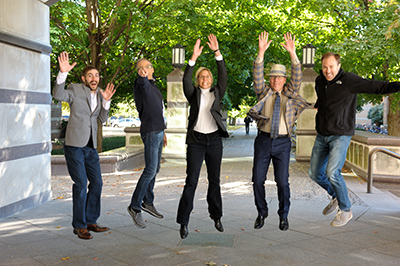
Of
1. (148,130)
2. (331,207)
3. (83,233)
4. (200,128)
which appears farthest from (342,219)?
(83,233)

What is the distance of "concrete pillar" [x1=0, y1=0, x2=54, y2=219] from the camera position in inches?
274

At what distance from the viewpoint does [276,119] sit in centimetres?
587

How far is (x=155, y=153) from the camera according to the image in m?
6.42

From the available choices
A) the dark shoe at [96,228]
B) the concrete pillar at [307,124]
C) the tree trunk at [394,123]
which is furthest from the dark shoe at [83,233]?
the tree trunk at [394,123]

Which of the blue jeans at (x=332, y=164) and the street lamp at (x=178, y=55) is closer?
the blue jeans at (x=332, y=164)

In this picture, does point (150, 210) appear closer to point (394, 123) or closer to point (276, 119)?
point (276, 119)

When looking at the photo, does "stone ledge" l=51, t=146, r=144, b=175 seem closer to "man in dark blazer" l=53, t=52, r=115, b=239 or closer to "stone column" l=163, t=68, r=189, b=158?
"stone column" l=163, t=68, r=189, b=158

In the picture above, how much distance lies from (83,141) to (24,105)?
2.23 meters

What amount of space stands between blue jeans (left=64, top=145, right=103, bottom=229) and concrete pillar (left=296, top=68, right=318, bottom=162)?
9867 mm

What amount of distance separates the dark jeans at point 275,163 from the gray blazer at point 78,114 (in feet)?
6.66

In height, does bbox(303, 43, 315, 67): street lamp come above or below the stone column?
→ above

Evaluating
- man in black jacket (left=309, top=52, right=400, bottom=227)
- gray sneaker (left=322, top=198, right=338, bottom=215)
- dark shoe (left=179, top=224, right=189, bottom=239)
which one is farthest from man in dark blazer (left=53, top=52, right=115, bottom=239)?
gray sneaker (left=322, top=198, right=338, bottom=215)

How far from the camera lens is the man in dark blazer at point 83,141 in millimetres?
5730

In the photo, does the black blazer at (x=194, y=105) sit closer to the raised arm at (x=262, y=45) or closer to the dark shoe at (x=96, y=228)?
the raised arm at (x=262, y=45)
